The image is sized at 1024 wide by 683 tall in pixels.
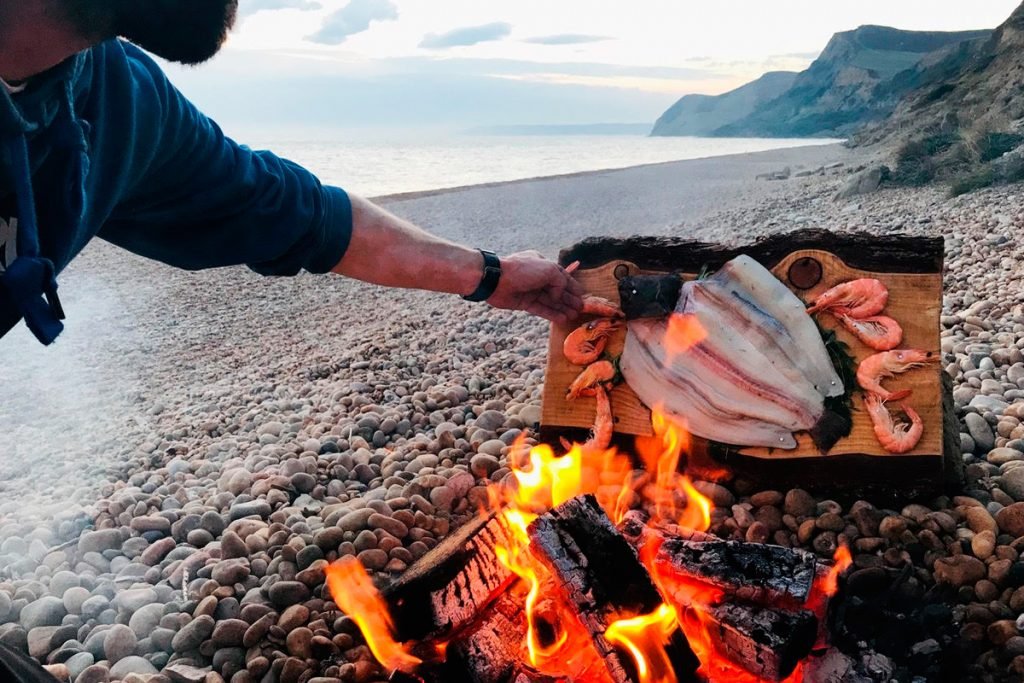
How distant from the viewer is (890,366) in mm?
2812

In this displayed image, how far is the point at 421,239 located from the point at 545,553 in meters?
1.39

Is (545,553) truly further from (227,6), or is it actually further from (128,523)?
(128,523)

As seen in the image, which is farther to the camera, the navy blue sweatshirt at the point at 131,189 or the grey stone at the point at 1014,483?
the grey stone at the point at 1014,483

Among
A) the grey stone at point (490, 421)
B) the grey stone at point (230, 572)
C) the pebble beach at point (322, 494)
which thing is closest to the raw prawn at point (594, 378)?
the pebble beach at point (322, 494)

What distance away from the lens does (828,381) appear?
9.42 feet

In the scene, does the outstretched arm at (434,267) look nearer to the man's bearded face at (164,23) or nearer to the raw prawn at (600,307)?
the raw prawn at (600,307)

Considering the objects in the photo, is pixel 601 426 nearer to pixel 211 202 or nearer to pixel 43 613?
pixel 211 202

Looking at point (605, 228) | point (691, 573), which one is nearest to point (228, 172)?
point (691, 573)

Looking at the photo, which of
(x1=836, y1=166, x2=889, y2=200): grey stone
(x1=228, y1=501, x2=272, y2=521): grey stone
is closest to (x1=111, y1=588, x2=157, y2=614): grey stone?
(x1=228, y1=501, x2=272, y2=521): grey stone

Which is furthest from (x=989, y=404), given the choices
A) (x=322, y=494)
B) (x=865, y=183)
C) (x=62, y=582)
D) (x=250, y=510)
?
(x=865, y=183)

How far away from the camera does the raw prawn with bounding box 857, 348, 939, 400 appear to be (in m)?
2.81

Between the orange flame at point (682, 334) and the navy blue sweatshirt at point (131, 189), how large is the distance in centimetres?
130

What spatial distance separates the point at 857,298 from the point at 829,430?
50 centimetres

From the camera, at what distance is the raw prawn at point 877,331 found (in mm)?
2826
